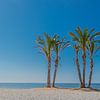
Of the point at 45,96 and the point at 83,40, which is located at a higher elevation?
the point at 83,40

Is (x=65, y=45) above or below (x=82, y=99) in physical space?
above

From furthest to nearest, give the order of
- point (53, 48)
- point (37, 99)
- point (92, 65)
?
point (53, 48) → point (92, 65) → point (37, 99)

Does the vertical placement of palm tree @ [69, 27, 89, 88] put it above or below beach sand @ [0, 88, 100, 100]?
above

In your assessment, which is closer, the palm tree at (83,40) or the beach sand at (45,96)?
the beach sand at (45,96)

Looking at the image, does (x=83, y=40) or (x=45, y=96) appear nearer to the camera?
(x=45, y=96)

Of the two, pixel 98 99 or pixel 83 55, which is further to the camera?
pixel 83 55

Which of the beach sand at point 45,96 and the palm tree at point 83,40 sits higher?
the palm tree at point 83,40

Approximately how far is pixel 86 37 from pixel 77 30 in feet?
4.65

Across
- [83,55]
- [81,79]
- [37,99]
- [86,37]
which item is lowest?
[37,99]

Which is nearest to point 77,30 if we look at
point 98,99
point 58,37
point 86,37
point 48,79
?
point 86,37

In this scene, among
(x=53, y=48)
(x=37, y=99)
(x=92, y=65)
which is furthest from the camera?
(x=53, y=48)

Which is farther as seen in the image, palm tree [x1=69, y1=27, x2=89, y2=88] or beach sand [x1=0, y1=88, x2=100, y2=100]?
palm tree [x1=69, y1=27, x2=89, y2=88]

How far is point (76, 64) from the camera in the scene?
107ft

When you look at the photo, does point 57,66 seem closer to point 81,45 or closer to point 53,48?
point 53,48
